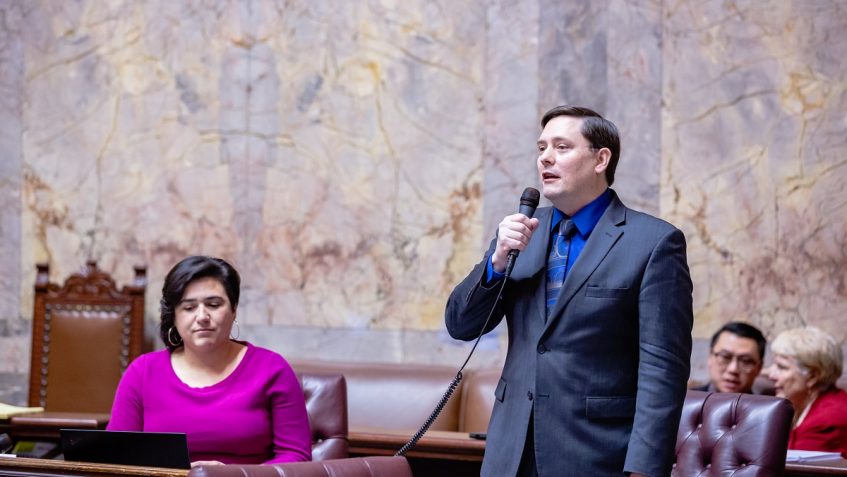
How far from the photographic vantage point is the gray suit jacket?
109 inches

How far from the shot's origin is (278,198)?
7473mm

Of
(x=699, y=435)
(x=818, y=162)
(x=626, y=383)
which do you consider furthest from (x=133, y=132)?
(x=626, y=383)

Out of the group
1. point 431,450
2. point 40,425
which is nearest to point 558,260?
point 431,450

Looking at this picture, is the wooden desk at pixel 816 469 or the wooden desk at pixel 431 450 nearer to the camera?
the wooden desk at pixel 816 469

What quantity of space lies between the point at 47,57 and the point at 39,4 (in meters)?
0.37

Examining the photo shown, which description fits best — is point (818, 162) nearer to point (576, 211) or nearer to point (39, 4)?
point (576, 211)

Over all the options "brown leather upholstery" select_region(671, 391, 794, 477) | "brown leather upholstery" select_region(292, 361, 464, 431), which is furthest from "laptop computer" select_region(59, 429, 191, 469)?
"brown leather upholstery" select_region(292, 361, 464, 431)

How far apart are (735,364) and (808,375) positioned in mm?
323

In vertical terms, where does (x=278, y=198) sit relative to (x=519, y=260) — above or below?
above

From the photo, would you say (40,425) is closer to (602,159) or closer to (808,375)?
(602,159)

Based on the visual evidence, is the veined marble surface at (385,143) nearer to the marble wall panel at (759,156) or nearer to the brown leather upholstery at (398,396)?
the marble wall panel at (759,156)

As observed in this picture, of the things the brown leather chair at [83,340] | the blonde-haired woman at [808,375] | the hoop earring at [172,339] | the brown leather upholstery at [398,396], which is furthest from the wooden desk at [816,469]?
the brown leather chair at [83,340]

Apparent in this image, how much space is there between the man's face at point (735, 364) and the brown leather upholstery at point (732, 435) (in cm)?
132

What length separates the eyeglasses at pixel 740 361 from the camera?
5.28m
